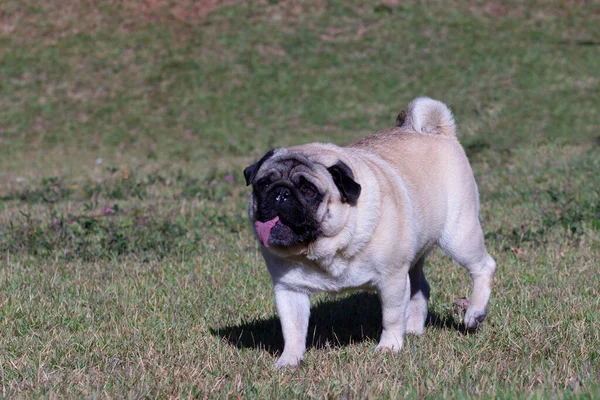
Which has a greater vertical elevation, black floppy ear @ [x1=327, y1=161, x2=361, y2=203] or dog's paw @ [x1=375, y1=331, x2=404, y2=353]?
black floppy ear @ [x1=327, y1=161, x2=361, y2=203]

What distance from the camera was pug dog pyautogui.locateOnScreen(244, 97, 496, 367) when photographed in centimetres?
461

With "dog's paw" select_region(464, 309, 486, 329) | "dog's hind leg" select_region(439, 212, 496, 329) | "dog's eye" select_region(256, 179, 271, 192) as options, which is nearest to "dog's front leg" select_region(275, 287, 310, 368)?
"dog's eye" select_region(256, 179, 271, 192)

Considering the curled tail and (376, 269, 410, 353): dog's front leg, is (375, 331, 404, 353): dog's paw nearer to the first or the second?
(376, 269, 410, 353): dog's front leg

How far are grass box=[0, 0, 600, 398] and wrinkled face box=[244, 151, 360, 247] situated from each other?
75cm

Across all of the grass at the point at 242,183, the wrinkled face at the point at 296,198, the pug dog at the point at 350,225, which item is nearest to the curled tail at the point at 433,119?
the pug dog at the point at 350,225

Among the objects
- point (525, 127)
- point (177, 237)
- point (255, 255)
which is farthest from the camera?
point (525, 127)

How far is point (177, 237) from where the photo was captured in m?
8.40

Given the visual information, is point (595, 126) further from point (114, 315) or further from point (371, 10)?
point (114, 315)

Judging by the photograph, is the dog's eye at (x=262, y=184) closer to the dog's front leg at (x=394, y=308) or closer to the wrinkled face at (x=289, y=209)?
the wrinkled face at (x=289, y=209)

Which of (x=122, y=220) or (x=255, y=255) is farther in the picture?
(x=122, y=220)

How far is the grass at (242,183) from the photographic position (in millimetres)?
4562

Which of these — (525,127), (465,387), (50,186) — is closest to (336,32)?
(525,127)

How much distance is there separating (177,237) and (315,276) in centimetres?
385

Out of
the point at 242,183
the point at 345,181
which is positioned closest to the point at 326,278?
the point at 345,181
